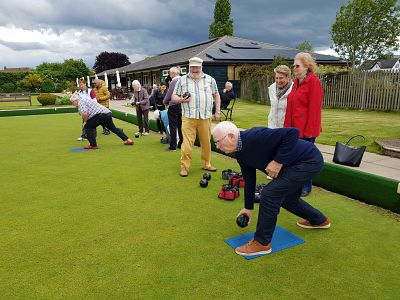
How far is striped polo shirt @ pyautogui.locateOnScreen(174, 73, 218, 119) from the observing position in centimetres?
500

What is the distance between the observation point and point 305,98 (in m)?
3.65

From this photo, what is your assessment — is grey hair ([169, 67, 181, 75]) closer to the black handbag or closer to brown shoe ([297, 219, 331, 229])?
the black handbag

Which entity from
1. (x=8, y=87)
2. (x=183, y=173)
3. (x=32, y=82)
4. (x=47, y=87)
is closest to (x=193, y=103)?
(x=183, y=173)

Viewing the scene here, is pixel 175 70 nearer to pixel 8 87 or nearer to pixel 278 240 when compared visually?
pixel 278 240

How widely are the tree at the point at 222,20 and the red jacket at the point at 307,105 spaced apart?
42995 millimetres

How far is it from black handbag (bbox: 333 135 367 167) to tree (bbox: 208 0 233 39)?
42.1m

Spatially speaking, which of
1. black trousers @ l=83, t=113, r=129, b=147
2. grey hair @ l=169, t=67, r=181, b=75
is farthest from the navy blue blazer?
black trousers @ l=83, t=113, r=129, b=147

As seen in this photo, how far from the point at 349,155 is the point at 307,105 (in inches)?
66.1

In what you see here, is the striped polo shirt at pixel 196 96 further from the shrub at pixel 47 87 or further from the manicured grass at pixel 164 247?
the shrub at pixel 47 87

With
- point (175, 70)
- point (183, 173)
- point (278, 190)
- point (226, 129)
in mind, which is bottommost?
point (183, 173)

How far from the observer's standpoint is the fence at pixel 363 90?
13.0 m

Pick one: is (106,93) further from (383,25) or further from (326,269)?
(383,25)

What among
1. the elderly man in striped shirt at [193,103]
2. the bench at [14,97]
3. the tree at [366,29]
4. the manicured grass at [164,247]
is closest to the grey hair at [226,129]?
the manicured grass at [164,247]

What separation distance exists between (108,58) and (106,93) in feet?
210
